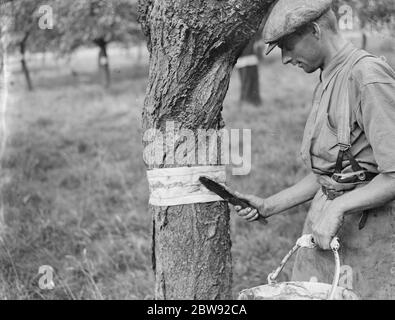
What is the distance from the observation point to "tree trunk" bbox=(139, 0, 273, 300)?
2.16 metres

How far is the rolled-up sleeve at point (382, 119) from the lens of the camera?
188cm

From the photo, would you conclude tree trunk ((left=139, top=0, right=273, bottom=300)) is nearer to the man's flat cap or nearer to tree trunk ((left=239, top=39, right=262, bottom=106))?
the man's flat cap

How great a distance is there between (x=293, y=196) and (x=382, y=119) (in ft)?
2.39

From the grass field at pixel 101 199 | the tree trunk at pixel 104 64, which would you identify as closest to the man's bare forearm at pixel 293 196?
the grass field at pixel 101 199

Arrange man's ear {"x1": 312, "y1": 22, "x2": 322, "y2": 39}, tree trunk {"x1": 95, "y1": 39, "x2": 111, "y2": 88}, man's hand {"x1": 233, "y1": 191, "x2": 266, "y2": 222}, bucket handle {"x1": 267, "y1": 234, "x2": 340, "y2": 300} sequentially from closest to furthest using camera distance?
bucket handle {"x1": 267, "y1": 234, "x2": 340, "y2": 300}, man's ear {"x1": 312, "y1": 22, "x2": 322, "y2": 39}, man's hand {"x1": 233, "y1": 191, "x2": 266, "y2": 222}, tree trunk {"x1": 95, "y1": 39, "x2": 111, "y2": 88}

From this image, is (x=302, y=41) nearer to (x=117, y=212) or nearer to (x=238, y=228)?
(x=238, y=228)

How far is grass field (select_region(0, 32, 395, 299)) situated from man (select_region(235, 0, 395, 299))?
1779 mm

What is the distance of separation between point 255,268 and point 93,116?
794cm

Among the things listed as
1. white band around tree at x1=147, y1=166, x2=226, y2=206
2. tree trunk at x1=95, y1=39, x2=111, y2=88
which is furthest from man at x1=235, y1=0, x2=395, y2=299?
tree trunk at x1=95, y1=39, x2=111, y2=88

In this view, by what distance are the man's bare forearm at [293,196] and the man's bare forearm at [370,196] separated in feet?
1.49

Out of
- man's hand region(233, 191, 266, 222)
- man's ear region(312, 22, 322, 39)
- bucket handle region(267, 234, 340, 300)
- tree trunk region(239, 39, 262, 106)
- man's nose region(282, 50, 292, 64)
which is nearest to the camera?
bucket handle region(267, 234, 340, 300)

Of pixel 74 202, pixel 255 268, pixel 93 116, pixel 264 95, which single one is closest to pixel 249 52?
pixel 264 95

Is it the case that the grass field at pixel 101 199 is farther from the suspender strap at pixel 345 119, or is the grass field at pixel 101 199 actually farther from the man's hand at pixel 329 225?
the suspender strap at pixel 345 119

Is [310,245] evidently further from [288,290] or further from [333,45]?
[333,45]
